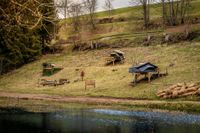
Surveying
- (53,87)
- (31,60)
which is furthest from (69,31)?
(53,87)

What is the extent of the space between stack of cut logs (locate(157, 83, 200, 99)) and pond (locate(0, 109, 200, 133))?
912 centimetres

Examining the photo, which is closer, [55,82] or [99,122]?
[99,122]

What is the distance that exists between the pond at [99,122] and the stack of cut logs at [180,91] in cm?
912

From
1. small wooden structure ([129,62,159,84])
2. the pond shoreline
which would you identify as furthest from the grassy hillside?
the pond shoreline

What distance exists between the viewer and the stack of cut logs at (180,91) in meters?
46.2

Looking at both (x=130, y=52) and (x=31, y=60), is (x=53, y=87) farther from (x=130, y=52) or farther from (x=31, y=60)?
(x=31, y=60)

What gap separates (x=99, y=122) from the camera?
31.9 metres

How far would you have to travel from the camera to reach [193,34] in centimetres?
8412

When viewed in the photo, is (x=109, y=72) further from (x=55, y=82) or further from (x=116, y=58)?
(x=116, y=58)

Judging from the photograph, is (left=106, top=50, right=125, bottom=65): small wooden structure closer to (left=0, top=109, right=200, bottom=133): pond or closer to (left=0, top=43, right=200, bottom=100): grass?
(left=0, top=43, right=200, bottom=100): grass

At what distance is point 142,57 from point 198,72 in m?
21.6

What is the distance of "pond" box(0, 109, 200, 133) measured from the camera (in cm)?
2784

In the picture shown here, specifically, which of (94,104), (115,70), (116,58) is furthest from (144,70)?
(116,58)

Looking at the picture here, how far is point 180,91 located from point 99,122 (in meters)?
17.5
